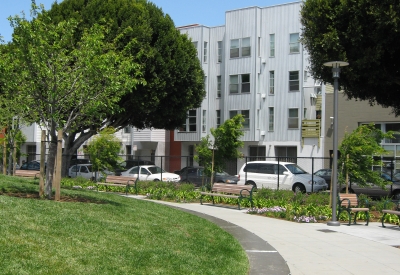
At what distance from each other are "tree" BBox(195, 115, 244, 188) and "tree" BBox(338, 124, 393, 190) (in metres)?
6.33

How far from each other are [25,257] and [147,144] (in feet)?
140

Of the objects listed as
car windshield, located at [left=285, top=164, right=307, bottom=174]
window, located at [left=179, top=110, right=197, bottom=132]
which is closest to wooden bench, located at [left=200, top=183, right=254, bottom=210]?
car windshield, located at [left=285, top=164, right=307, bottom=174]

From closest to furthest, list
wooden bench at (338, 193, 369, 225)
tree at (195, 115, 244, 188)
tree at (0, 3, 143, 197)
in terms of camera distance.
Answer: tree at (0, 3, 143, 197)
wooden bench at (338, 193, 369, 225)
tree at (195, 115, 244, 188)

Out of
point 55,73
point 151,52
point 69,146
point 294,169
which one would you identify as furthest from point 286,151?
point 55,73

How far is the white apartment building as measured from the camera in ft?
135

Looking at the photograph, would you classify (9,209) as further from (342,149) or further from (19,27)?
(342,149)

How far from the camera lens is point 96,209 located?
12.4m

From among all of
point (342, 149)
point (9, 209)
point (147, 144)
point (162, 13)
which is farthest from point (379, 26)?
point (147, 144)

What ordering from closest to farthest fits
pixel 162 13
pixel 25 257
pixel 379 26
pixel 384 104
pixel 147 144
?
pixel 25 257 < pixel 379 26 < pixel 384 104 < pixel 162 13 < pixel 147 144

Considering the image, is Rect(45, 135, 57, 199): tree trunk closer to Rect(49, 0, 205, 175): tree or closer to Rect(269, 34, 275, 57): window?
Rect(49, 0, 205, 175): tree

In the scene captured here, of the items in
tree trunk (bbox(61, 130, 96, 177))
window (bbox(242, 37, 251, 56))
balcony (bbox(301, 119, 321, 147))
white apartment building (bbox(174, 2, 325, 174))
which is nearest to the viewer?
tree trunk (bbox(61, 130, 96, 177))

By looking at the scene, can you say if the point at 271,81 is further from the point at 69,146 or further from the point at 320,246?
the point at 320,246

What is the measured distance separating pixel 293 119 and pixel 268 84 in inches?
137

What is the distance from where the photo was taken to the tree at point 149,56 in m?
30.4
